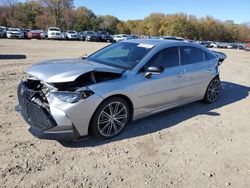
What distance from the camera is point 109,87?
171 inches

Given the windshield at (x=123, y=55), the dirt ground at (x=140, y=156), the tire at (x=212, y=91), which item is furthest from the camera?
the tire at (x=212, y=91)

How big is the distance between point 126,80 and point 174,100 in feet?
4.85

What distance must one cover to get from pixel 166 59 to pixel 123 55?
88 centimetres

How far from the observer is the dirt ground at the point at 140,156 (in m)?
3.51

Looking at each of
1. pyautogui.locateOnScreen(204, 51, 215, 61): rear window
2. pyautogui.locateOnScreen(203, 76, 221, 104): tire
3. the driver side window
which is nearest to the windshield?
the driver side window

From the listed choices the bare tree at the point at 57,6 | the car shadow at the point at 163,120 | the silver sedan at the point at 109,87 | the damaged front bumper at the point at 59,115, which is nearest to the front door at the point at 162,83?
the silver sedan at the point at 109,87

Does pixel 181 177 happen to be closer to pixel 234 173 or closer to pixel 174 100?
pixel 234 173

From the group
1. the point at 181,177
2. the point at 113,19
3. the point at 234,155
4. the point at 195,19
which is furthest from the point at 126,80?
Result: the point at 195,19

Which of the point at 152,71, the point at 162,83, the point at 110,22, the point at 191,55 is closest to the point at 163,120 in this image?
the point at 162,83

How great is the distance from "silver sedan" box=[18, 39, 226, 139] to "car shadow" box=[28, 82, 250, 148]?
0.55 feet

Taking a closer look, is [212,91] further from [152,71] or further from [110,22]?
[110,22]

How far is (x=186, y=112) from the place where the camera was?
→ 6188 millimetres

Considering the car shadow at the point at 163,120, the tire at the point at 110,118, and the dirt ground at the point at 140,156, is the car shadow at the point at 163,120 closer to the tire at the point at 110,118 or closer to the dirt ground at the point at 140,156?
the dirt ground at the point at 140,156

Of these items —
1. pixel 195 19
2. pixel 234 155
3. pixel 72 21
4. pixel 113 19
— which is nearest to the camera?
pixel 234 155
